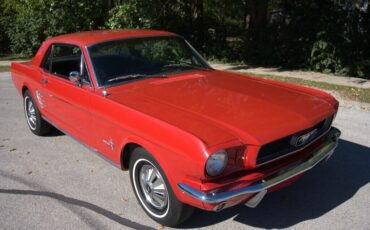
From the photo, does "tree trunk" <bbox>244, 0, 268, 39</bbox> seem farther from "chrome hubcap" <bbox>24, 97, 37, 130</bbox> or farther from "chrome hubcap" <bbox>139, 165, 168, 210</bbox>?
"chrome hubcap" <bbox>139, 165, 168, 210</bbox>

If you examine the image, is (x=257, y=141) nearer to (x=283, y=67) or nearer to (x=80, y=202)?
(x=80, y=202)

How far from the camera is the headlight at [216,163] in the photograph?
10.4 feet

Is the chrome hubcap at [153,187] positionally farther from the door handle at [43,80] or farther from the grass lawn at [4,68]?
the grass lawn at [4,68]

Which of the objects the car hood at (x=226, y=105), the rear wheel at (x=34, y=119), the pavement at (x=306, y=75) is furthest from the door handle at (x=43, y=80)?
the pavement at (x=306, y=75)

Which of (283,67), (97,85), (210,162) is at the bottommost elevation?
(283,67)

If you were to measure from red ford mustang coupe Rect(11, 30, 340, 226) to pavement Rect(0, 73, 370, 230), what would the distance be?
1.36 feet

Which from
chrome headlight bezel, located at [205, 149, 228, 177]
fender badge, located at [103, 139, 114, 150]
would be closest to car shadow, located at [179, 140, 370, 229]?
chrome headlight bezel, located at [205, 149, 228, 177]

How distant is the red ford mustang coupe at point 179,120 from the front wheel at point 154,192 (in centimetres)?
1

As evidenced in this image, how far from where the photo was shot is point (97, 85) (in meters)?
4.45

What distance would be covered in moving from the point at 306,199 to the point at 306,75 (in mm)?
8402

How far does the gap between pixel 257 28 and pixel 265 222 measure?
1150cm

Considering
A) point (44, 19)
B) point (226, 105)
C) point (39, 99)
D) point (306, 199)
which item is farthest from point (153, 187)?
point (44, 19)

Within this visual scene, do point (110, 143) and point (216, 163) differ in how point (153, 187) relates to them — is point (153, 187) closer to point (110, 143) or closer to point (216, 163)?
point (110, 143)

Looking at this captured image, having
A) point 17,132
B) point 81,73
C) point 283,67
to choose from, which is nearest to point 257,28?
point 283,67
